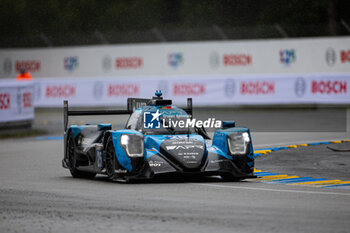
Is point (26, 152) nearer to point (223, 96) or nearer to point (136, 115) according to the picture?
point (136, 115)

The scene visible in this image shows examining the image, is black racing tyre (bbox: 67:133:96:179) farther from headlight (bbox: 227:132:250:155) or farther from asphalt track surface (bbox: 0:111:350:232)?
headlight (bbox: 227:132:250:155)

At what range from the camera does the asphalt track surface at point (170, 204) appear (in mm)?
8086

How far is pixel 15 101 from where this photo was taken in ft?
81.3

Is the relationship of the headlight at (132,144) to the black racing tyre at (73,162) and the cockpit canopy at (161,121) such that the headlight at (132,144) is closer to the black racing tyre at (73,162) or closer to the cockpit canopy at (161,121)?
the cockpit canopy at (161,121)

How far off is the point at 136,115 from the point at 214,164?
1701mm

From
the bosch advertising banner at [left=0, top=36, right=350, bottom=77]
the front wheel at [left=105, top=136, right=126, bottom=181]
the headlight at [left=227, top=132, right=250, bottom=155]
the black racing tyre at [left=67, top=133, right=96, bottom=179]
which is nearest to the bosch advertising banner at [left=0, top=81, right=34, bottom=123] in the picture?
the bosch advertising banner at [left=0, top=36, right=350, bottom=77]

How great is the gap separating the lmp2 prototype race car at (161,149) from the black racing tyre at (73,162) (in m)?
0.02

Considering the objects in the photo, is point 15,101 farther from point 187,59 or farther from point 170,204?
point 170,204

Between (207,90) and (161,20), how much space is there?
398 inches

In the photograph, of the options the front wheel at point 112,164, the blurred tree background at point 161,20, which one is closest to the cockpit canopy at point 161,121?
the front wheel at point 112,164

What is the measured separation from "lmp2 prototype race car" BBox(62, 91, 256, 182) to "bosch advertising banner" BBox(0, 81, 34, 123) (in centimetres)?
1154

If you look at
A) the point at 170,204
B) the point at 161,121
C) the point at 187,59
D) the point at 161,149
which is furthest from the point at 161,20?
the point at 170,204

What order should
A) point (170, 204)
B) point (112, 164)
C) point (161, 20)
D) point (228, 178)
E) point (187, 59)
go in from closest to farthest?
point (170, 204) → point (112, 164) → point (228, 178) → point (187, 59) → point (161, 20)

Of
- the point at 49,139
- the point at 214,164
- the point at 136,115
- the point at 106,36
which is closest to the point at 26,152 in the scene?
the point at 49,139
